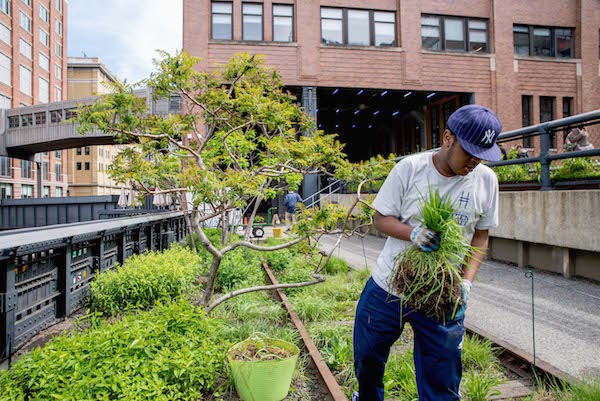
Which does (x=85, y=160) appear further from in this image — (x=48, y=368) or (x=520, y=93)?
(x=48, y=368)

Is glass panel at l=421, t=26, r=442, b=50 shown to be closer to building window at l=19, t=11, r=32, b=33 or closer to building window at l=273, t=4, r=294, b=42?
building window at l=273, t=4, r=294, b=42

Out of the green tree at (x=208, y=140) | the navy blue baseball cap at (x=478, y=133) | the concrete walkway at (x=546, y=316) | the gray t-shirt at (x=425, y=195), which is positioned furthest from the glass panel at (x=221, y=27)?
the navy blue baseball cap at (x=478, y=133)

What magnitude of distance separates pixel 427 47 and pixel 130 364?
26.4m

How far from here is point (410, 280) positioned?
2.07 m

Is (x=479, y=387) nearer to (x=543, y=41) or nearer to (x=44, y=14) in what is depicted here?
(x=543, y=41)

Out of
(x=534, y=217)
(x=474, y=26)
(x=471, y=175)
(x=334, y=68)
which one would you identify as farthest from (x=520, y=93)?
(x=471, y=175)

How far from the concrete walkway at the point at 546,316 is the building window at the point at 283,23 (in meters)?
19.7

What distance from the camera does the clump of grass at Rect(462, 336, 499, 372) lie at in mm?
3552

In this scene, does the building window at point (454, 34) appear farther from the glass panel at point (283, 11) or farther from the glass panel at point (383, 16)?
the glass panel at point (283, 11)

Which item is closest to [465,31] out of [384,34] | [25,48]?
[384,34]

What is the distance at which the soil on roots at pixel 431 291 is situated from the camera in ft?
6.56

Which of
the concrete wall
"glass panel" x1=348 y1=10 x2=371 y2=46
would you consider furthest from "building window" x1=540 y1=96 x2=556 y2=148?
the concrete wall

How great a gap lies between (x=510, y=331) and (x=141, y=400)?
4160mm

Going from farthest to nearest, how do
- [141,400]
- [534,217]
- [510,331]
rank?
[534,217]
[510,331]
[141,400]
